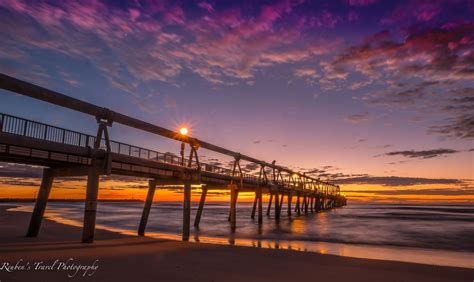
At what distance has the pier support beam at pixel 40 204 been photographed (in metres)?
17.6

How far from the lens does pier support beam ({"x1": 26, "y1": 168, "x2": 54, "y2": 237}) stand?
17.6 metres

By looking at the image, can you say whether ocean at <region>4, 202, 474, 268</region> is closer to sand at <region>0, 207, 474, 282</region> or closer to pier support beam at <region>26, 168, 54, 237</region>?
sand at <region>0, 207, 474, 282</region>

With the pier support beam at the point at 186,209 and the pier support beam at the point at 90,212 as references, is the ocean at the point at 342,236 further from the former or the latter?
the pier support beam at the point at 90,212

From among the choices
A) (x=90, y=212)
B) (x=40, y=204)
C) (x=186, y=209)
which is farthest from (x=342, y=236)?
(x=40, y=204)

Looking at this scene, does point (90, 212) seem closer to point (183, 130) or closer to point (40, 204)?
point (40, 204)

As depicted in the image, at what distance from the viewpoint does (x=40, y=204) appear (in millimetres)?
18031

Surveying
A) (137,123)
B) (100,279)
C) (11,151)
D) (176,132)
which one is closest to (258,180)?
(176,132)

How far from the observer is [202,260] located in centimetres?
1201

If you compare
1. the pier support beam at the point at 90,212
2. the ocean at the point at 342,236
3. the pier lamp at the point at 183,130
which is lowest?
the ocean at the point at 342,236

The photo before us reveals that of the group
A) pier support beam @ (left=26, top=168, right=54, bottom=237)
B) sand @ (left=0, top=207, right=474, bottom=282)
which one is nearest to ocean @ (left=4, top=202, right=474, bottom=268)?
sand @ (left=0, top=207, right=474, bottom=282)

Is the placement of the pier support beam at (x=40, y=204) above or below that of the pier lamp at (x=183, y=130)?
below

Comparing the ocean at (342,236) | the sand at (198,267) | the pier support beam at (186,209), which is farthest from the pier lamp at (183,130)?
the sand at (198,267)

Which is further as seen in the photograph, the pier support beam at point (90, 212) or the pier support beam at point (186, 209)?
the pier support beam at point (186, 209)

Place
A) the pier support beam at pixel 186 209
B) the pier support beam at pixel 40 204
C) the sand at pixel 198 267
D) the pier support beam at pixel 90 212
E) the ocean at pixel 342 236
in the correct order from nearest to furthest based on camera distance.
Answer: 1. the sand at pixel 198 267
2. the pier support beam at pixel 90 212
3. the pier support beam at pixel 40 204
4. the ocean at pixel 342 236
5. the pier support beam at pixel 186 209
